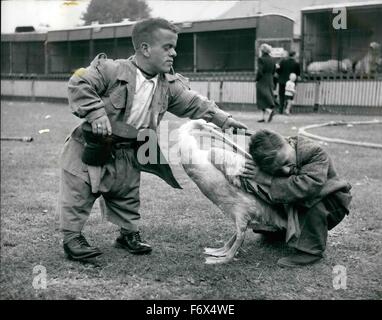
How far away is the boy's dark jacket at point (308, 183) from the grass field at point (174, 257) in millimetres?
421

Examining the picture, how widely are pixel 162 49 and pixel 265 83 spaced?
1054 centimetres

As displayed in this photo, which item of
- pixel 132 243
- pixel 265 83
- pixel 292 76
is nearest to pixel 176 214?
pixel 132 243

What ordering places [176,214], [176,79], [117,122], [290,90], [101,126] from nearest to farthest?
[101,126] → [117,122] → [176,79] → [176,214] → [290,90]

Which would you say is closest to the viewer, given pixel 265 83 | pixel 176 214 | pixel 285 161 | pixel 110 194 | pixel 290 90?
pixel 285 161

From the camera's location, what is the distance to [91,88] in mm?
3176

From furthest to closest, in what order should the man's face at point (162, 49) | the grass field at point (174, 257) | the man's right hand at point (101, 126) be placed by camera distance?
the man's face at point (162, 49), the man's right hand at point (101, 126), the grass field at point (174, 257)

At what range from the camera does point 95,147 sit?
3238mm

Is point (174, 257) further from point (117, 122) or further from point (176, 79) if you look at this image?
point (176, 79)

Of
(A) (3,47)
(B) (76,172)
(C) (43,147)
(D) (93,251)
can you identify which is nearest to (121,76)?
(B) (76,172)

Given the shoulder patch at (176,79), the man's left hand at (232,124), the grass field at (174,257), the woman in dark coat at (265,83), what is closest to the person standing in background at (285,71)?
the woman in dark coat at (265,83)

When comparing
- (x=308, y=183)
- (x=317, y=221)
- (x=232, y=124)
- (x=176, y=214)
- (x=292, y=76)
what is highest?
(x=292, y=76)

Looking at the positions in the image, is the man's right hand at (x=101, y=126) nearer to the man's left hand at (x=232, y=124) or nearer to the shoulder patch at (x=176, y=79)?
the shoulder patch at (x=176, y=79)

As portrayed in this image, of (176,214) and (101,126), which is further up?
(101,126)

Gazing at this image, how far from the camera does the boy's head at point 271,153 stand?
3.19m
